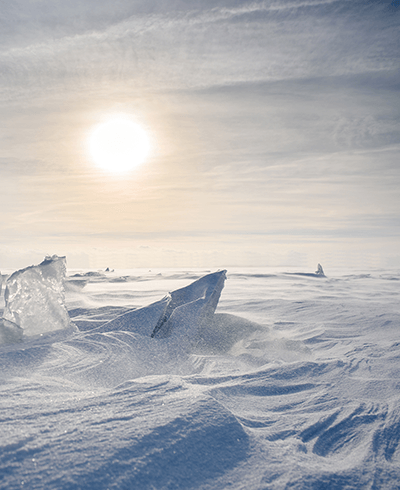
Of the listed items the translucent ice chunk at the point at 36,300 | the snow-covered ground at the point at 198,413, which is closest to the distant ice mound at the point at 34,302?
Result: the translucent ice chunk at the point at 36,300

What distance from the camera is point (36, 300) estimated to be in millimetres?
4250

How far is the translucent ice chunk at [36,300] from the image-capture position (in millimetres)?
4059

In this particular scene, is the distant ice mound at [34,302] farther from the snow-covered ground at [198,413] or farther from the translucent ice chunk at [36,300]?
the snow-covered ground at [198,413]

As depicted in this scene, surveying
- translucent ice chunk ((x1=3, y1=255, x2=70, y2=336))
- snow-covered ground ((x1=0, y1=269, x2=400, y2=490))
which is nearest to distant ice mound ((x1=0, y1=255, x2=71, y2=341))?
translucent ice chunk ((x1=3, y1=255, x2=70, y2=336))

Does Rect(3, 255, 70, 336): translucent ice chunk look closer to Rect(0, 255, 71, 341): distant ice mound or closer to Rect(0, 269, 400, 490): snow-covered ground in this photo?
Rect(0, 255, 71, 341): distant ice mound

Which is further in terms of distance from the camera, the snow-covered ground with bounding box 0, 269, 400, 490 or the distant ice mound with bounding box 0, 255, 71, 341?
the distant ice mound with bounding box 0, 255, 71, 341

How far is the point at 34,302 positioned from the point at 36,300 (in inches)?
1.6

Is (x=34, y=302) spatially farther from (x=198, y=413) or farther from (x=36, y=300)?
(x=198, y=413)

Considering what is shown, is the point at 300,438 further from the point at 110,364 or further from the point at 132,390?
the point at 110,364

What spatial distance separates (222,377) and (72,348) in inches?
67.1

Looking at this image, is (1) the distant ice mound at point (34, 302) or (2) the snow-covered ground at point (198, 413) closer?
(2) the snow-covered ground at point (198, 413)

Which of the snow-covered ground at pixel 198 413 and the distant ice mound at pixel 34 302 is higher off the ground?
the distant ice mound at pixel 34 302

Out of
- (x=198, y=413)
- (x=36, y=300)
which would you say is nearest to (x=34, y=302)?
(x=36, y=300)

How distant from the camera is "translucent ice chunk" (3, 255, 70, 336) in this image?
13.3ft
